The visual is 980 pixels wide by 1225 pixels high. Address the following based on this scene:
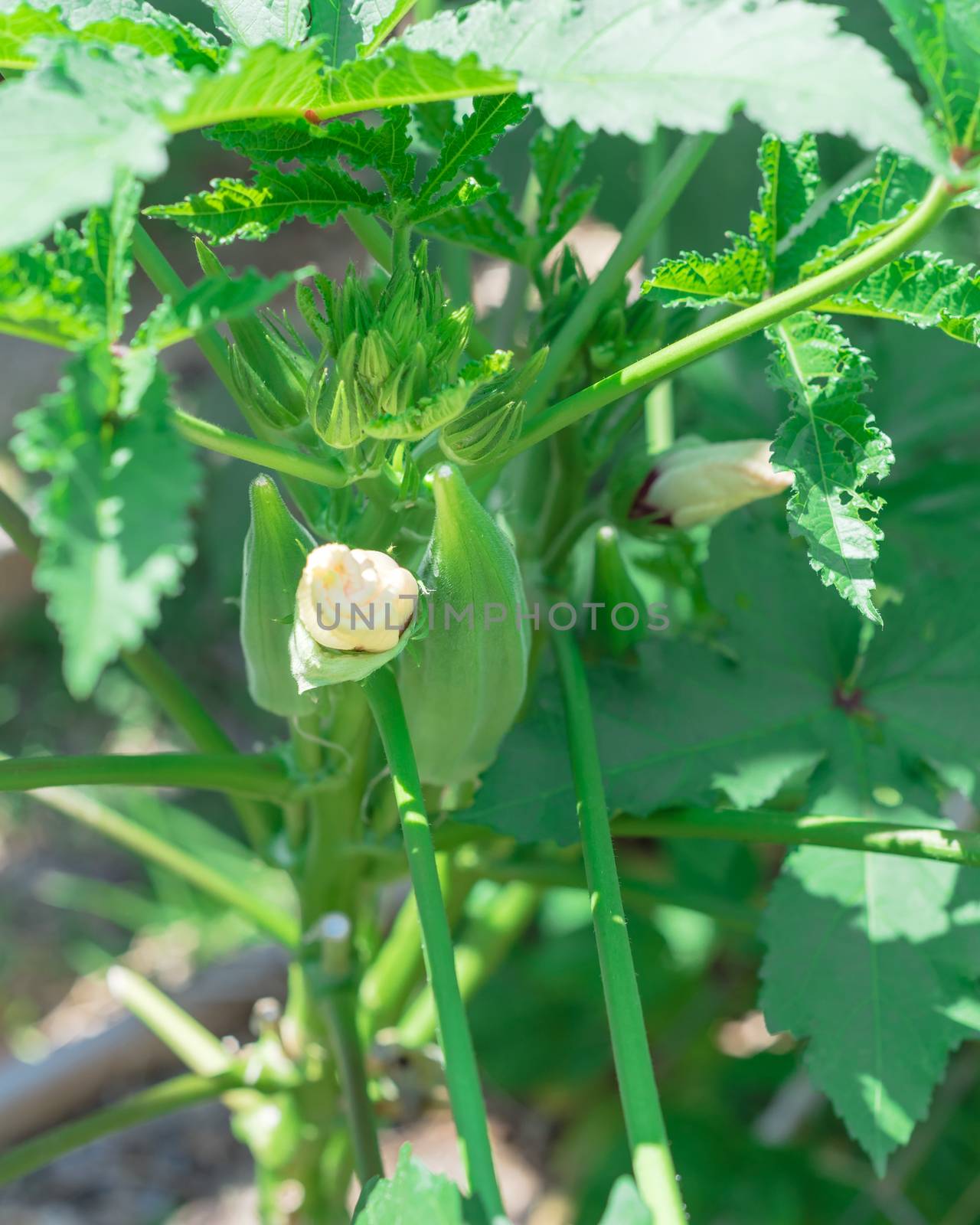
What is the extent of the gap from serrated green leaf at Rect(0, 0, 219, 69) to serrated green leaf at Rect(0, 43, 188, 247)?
0.31ft

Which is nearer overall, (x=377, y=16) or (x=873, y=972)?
(x=377, y=16)

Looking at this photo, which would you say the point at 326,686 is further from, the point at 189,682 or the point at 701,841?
the point at 189,682

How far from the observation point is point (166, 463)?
0.50m

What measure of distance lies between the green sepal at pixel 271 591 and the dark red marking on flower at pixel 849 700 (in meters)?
0.44

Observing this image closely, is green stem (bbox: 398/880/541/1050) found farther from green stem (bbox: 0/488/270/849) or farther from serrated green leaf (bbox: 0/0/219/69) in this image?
serrated green leaf (bbox: 0/0/219/69)

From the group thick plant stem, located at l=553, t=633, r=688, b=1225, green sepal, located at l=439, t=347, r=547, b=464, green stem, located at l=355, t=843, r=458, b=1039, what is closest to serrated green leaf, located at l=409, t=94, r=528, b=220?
green sepal, located at l=439, t=347, r=547, b=464

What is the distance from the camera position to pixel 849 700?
0.99 metres

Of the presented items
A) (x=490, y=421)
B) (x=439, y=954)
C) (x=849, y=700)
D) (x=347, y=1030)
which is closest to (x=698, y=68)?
(x=490, y=421)

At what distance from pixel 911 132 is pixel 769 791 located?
1.74ft

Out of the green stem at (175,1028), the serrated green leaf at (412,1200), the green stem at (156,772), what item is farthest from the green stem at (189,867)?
the serrated green leaf at (412,1200)

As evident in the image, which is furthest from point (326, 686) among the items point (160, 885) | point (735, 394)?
point (160, 885)

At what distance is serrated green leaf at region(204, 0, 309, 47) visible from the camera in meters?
0.74

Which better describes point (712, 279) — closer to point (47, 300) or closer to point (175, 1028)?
point (47, 300)

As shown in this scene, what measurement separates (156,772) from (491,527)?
28cm
